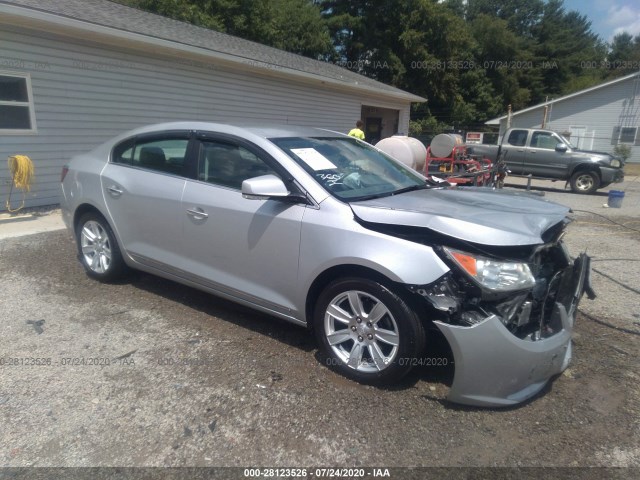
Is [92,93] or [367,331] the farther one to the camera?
[92,93]

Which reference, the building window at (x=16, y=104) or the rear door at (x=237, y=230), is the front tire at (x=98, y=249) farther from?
the building window at (x=16, y=104)

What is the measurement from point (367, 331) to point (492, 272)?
33.1 inches

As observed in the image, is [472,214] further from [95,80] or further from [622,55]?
[622,55]

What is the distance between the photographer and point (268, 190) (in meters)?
3.19

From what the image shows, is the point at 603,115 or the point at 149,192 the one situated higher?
the point at 603,115

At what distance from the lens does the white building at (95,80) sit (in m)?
8.09

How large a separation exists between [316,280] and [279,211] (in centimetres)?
55

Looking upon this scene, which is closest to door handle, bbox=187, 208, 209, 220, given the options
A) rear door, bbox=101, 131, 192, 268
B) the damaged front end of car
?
rear door, bbox=101, 131, 192, 268

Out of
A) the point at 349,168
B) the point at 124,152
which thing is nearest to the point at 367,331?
the point at 349,168

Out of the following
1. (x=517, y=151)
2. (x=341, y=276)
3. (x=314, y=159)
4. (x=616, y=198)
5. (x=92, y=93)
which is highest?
(x=92, y=93)

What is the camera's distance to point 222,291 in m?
3.77

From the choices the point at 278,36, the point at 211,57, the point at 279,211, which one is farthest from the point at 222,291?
the point at 278,36

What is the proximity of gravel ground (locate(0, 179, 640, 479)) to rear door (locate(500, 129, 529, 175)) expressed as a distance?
39.0 ft

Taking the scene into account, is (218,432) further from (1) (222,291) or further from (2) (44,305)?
(2) (44,305)
